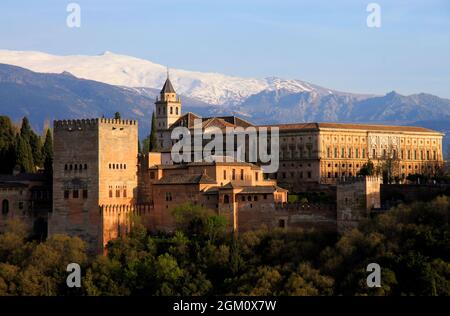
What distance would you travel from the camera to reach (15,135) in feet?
318

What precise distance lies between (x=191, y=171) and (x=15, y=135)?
23608mm

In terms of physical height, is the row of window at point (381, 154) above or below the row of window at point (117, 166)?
above

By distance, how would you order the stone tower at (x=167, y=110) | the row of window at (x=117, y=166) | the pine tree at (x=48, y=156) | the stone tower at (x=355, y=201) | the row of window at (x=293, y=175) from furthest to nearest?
the stone tower at (x=167, y=110) < the row of window at (x=293, y=175) < the pine tree at (x=48, y=156) < the row of window at (x=117, y=166) < the stone tower at (x=355, y=201)

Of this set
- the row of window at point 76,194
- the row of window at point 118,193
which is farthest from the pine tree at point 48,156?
the row of window at point 118,193

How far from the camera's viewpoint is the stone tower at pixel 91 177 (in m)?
75.7

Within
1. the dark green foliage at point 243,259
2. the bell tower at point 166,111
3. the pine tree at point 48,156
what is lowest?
the dark green foliage at point 243,259

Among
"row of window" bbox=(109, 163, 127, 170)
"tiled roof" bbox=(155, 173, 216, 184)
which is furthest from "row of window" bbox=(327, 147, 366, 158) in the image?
"row of window" bbox=(109, 163, 127, 170)

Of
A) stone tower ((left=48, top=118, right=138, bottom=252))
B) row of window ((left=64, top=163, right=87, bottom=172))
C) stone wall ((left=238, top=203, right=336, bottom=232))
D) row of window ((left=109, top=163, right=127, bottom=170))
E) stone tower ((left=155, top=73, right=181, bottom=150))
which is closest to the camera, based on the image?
stone wall ((left=238, top=203, right=336, bottom=232))

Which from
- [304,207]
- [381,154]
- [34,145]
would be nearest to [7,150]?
[34,145]

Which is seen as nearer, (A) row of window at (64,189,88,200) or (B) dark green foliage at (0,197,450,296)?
(B) dark green foliage at (0,197,450,296)

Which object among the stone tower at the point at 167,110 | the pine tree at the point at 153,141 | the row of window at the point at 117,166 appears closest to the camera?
the row of window at the point at 117,166

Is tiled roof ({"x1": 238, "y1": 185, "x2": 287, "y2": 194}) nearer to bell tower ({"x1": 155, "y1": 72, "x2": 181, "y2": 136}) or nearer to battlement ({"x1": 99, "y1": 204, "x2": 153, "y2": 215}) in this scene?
battlement ({"x1": 99, "y1": 204, "x2": 153, "y2": 215})

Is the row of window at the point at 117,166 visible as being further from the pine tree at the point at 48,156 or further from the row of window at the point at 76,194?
the pine tree at the point at 48,156

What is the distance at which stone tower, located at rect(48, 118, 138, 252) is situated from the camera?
75.7 m
